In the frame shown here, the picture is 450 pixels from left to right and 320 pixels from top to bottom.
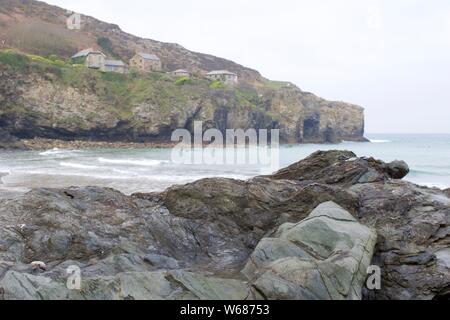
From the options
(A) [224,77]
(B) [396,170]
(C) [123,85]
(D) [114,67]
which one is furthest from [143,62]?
(B) [396,170]

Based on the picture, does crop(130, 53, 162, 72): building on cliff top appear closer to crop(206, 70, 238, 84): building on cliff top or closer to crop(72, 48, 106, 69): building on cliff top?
crop(72, 48, 106, 69): building on cliff top

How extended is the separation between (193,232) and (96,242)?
95.1 inches

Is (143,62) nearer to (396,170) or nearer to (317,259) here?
(396,170)

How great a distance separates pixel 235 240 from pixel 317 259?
3.21 m

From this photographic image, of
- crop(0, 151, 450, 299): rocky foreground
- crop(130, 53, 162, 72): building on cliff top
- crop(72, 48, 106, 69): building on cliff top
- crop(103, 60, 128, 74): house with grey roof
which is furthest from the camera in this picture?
crop(130, 53, 162, 72): building on cliff top

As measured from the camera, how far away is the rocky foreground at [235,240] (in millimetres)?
6832

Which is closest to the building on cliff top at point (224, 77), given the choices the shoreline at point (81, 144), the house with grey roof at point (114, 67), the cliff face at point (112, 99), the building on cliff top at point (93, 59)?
the cliff face at point (112, 99)

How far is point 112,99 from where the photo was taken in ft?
292

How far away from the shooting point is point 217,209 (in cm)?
1096

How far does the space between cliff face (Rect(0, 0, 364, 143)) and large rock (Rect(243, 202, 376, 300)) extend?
247ft

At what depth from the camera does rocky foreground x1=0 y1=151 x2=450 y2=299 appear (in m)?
6.83

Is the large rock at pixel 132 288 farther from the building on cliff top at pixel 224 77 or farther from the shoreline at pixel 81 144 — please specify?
the building on cliff top at pixel 224 77

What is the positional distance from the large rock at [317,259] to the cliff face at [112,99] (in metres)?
75.4

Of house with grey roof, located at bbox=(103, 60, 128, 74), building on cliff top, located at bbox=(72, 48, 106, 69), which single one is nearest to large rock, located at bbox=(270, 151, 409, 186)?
building on cliff top, located at bbox=(72, 48, 106, 69)
